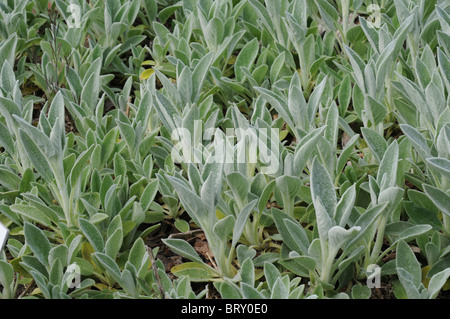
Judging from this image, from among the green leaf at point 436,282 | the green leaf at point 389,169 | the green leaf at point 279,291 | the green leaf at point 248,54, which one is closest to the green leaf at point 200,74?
the green leaf at point 248,54

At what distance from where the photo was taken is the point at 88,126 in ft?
7.58

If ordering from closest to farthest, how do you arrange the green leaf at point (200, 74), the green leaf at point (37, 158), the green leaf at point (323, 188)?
1. the green leaf at point (323, 188)
2. the green leaf at point (37, 158)
3. the green leaf at point (200, 74)

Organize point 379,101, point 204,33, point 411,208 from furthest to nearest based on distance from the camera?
point 204,33 → point 379,101 → point 411,208

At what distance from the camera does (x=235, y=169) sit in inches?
72.9

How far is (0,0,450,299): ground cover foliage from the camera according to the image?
1.71m

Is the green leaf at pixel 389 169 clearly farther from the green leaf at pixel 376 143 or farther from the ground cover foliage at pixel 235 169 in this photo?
the green leaf at pixel 376 143

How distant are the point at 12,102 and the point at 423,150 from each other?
128cm

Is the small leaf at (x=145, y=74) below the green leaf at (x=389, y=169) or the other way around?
the other way around

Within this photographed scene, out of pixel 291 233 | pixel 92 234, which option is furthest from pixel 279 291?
pixel 92 234

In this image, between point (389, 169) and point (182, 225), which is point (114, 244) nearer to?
point (182, 225)

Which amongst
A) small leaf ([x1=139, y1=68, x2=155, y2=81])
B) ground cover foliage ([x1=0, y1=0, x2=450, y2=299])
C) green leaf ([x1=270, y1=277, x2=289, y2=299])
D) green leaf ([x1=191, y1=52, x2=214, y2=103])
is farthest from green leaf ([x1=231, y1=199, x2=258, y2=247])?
small leaf ([x1=139, y1=68, x2=155, y2=81])

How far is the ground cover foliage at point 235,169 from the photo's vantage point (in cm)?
171
